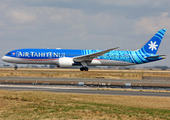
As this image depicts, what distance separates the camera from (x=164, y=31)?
63.1 metres

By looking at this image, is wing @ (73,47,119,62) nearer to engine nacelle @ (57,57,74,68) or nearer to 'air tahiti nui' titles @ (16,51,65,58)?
engine nacelle @ (57,57,74,68)

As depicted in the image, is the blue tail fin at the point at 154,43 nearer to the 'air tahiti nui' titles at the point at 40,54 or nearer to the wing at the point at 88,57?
the wing at the point at 88,57

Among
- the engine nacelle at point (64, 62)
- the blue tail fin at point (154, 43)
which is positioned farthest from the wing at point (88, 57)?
the blue tail fin at point (154, 43)

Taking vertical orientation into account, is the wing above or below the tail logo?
below

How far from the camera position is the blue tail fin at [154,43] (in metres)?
61.0

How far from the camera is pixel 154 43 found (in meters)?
61.8

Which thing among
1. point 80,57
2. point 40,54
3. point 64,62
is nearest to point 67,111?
point 64,62

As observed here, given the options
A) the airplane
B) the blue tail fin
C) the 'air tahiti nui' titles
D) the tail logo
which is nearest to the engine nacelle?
the airplane

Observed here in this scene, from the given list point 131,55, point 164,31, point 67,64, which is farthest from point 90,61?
point 164,31

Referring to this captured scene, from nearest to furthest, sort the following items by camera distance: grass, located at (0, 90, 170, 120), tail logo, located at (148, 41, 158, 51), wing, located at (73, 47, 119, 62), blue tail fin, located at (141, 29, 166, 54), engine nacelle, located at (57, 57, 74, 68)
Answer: grass, located at (0, 90, 170, 120) < engine nacelle, located at (57, 57, 74, 68) < wing, located at (73, 47, 119, 62) < blue tail fin, located at (141, 29, 166, 54) < tail logo, located at (148, 41, 158, 51)

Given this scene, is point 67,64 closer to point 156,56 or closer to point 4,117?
point 156,56

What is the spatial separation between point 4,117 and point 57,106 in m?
4.04

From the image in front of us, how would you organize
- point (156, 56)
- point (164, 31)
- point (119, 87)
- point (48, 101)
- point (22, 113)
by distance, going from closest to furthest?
point (22, 113)
point (48, 101)
point (119, 87)
point (156, 56)
point (164, 31)

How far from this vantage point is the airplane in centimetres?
5303
